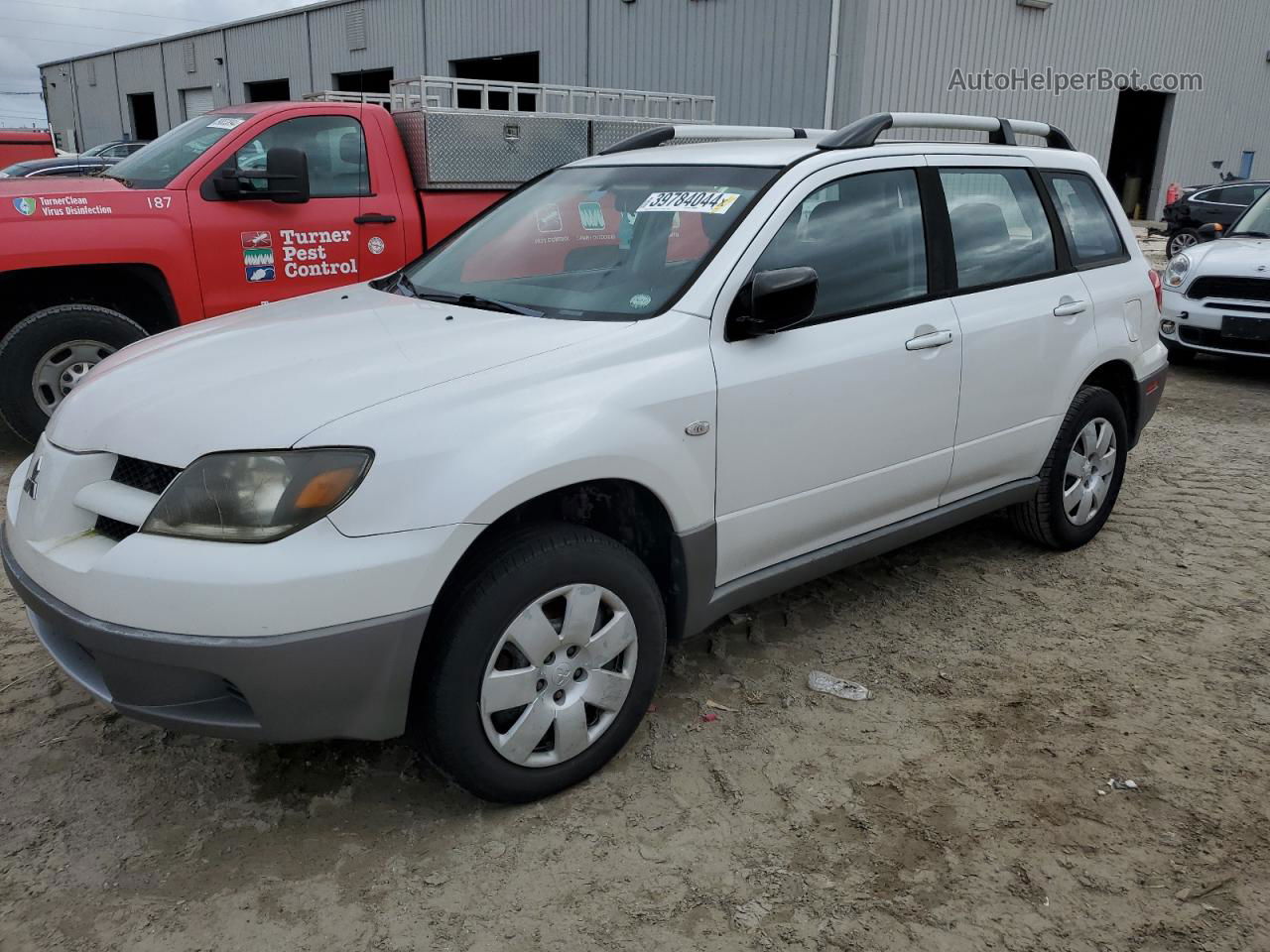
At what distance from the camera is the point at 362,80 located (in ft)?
84.5

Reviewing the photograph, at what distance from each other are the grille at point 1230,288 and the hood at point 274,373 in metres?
7.24

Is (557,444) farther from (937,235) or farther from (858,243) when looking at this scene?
(937,235)

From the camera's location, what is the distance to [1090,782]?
2.96 metres

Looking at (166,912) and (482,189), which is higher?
(482,189)

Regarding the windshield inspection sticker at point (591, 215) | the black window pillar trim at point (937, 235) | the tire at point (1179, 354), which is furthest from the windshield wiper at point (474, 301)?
the tire at point (1179, 354)

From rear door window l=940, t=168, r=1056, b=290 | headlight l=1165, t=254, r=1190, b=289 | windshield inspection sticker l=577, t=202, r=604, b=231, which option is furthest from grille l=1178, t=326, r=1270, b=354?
windshield inspection sticker l=577, t=202, r=604, b=231

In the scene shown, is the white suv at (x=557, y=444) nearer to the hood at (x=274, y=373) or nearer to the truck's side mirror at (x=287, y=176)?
the hood at (x=274, y=373)

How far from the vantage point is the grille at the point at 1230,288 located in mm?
8062

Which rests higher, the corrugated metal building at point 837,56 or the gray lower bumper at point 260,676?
the corrugated metal building at point 837,56

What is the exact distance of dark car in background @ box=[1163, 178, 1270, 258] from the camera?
16797 mm

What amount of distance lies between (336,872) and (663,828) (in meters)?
0.84

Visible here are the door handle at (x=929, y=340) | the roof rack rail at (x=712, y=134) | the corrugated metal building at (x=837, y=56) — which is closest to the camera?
the door handle at (x=929, y=340)

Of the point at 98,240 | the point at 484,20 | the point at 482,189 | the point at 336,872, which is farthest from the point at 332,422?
the point at 484,20

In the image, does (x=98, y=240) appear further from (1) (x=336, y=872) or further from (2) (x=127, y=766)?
(1) (x=336, y=872)
